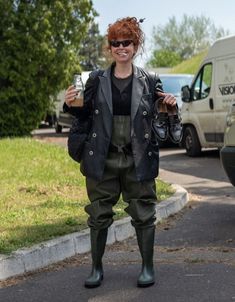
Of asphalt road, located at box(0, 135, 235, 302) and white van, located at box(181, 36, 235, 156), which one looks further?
white van, located at box(181, 36, 235, 156)

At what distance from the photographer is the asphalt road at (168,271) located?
447 cm

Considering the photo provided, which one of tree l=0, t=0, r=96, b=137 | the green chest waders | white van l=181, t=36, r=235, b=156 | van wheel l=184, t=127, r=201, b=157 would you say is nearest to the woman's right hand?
the green chest waders

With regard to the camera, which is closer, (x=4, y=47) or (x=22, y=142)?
(x=22, y=142)

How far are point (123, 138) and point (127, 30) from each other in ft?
2.54

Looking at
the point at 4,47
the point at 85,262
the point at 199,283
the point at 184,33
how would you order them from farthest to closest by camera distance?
the point at 184,33
the point at 4,47
the point at 85,262
the point at 199,283

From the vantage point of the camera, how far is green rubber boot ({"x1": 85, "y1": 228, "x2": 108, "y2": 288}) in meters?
4.60

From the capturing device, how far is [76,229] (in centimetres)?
609

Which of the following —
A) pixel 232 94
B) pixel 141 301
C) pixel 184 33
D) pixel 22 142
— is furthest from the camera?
pixel 184 33

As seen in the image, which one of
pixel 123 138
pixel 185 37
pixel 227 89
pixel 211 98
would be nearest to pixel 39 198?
pixel 123 138

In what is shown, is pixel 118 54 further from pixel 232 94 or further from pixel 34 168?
pixel 232 94

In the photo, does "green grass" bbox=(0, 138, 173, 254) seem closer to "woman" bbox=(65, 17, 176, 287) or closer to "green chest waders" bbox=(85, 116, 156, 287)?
"green chest waders" bbox=(85, 116, 156, 287)

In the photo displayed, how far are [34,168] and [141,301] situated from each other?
6544 millimetres

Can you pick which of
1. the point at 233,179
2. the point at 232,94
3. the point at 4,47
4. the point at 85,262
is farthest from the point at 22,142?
the point at 85,262

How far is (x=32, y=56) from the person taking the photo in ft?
58.6
